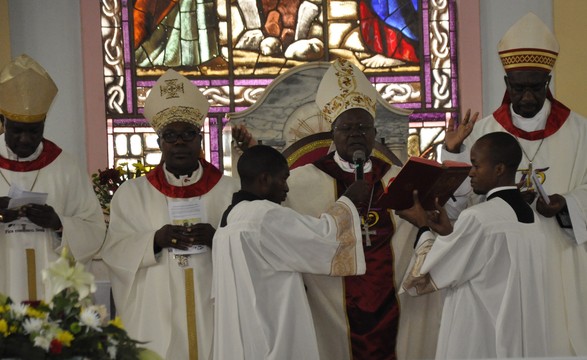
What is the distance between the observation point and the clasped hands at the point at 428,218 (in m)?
6.75

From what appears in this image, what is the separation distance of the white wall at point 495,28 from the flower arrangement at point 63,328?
8078 millimetres

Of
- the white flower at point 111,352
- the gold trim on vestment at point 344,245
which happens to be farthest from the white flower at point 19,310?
the gold trim on vestment at point 344,245

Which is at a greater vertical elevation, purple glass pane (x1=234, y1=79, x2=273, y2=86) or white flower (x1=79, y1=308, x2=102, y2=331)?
purple glass pane (x1=234, y1=79, x2=273, y2=86)

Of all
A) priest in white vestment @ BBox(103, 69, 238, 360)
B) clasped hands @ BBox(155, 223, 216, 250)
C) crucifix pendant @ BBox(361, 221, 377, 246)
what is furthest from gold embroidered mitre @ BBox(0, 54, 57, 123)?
crucifix pendant @ BBox(361, 221, 377, 246)

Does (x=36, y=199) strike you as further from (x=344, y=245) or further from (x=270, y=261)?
(x=344, y=245)

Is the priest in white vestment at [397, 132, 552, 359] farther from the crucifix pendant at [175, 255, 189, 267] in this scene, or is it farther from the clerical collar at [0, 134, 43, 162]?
the clerical collar at [0, 134, 43, 162]

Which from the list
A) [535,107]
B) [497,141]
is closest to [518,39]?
[535,107]

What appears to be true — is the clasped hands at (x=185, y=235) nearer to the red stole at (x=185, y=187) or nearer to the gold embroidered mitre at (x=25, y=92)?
the red stole at (x=185, y=187)

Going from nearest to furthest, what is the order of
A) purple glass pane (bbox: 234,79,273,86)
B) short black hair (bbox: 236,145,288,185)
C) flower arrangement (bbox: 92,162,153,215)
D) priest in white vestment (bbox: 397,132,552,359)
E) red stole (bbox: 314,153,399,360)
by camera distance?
1. priest in white vestment (bbox: 397,132,552,359)
2. short black hair (bbox: 236,145,288,185)
3. red stole (bbox: 314,153,399,360)
4. flower arrangement (bbox: 92,162,153,215)
5. purple glass pane (bbox: 234,79,273,86)

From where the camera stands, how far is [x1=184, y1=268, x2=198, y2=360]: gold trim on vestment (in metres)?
7.20

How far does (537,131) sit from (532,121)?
7 cm

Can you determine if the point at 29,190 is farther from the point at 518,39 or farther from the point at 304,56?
the point at 304,56

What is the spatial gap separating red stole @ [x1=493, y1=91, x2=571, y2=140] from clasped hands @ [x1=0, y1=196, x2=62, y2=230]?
264 centimetres

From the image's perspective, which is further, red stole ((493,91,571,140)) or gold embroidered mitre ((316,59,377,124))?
red stole ((493,91,571,140))
